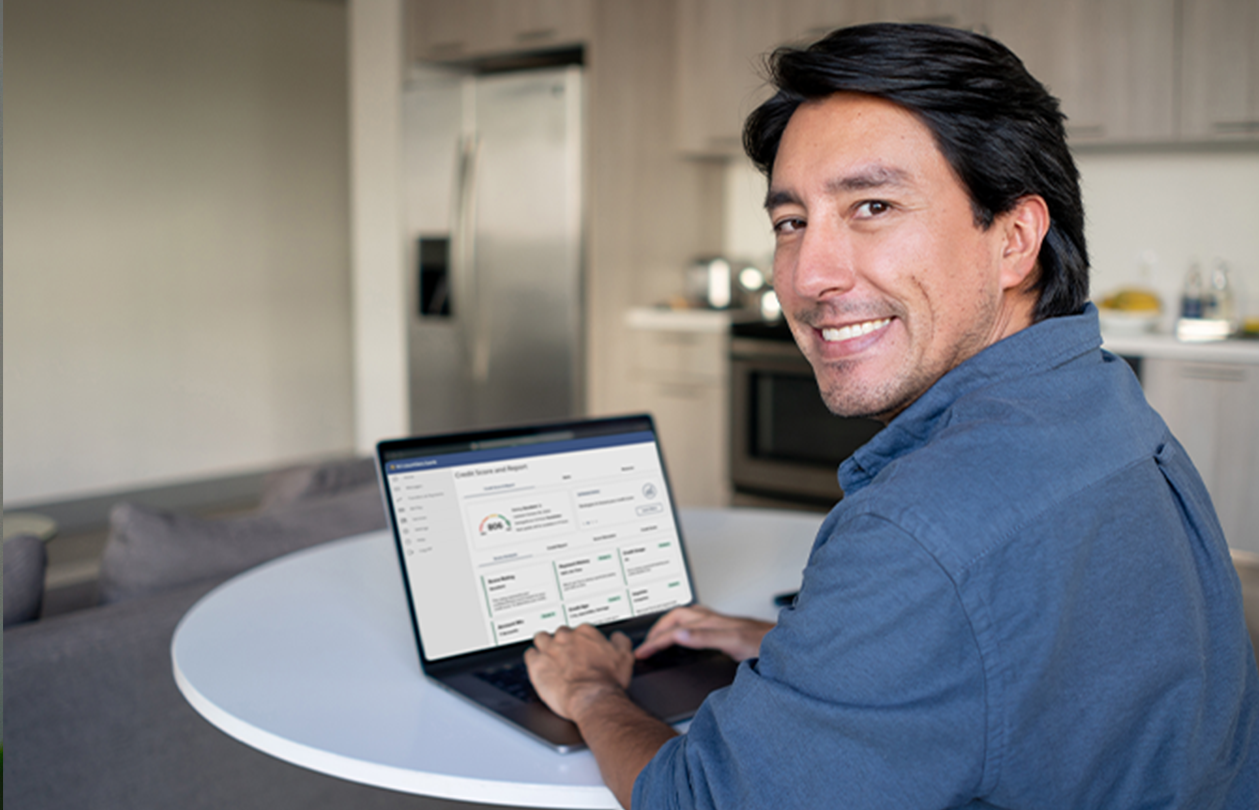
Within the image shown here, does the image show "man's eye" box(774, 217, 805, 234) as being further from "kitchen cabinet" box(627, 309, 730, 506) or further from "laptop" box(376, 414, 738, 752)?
"kitchen cabinet" box(627, 309, 730, 506)

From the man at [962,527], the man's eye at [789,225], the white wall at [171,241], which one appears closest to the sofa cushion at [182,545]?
the man at [962,527]

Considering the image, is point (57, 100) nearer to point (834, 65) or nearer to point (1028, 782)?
point (834, 65)

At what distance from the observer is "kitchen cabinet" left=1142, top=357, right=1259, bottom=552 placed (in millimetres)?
3141

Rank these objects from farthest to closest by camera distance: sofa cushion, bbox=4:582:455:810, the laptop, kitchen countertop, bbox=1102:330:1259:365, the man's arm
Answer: kitchen countertop, bbox=1102:330:1259:365
sofa cushion, bbox=4:582:455:810
the laptop
the man's arm

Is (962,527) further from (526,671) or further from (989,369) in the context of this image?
(526,671)

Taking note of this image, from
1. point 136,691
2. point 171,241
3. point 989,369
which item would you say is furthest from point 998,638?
point 171,241

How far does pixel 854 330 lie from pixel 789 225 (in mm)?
118

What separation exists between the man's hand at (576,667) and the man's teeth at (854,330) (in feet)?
1.31

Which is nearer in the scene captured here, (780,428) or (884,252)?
(884,252)

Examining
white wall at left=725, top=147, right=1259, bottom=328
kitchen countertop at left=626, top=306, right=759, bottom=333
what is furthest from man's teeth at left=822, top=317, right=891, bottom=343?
kitchen countertop at left=626, top=306, right=759, bottom=333

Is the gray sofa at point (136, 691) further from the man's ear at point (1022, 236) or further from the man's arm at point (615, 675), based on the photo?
the man's ear at point (1022, 236)

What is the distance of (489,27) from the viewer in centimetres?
473

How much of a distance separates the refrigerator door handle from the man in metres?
3.77

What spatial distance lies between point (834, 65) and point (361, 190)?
4.74 m
